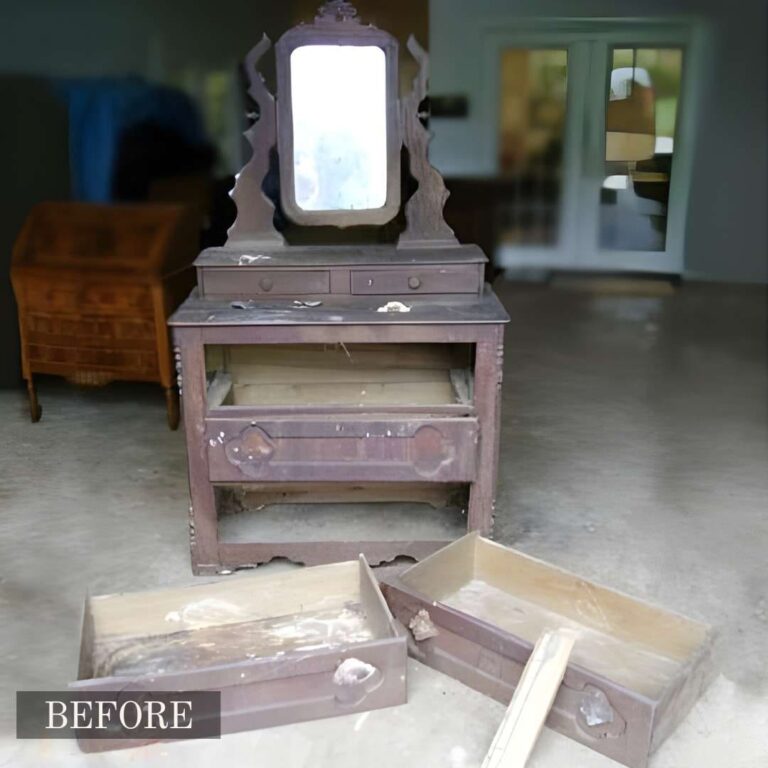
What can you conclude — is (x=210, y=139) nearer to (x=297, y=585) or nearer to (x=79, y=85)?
(x=79, y=85)

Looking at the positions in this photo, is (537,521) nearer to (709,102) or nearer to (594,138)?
(594,138)

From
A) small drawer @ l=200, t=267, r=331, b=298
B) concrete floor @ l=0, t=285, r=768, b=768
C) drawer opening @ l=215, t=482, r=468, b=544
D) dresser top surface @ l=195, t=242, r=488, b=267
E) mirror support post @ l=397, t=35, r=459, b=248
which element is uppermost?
mirror support post @ l=397, t=35, r=459, b=248

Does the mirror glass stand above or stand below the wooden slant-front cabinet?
above

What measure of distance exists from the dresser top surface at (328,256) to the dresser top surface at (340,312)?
0.30 feet

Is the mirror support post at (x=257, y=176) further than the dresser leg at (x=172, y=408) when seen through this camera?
No

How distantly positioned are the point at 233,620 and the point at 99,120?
265cm

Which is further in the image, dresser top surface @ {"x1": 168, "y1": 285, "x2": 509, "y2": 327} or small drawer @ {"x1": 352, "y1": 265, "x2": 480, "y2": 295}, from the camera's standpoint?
small drawer @ {"x1": 352, "y1": 265, "x2": 480, "y2": 295}

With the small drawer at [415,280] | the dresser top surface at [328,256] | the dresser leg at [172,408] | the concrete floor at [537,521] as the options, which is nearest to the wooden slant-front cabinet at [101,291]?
the dresser leg at [172,408]

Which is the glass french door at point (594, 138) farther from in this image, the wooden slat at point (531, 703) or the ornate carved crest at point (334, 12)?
the wooden slat at point (531, 703)

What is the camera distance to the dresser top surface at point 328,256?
214 centimetres

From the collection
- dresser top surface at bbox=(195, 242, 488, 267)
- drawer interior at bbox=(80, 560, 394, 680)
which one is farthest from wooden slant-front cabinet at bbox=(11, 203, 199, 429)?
drawer interior at bbox=(80, 560, 394, 680)

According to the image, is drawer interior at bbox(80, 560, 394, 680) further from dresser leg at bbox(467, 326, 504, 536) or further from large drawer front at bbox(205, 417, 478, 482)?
dresser leg at bbox(467, 326, 504, 536)

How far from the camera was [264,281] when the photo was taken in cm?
215

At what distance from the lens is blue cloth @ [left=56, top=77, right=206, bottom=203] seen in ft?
12.2
